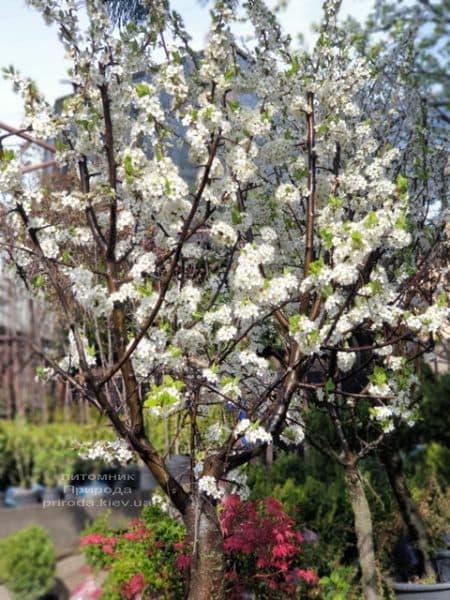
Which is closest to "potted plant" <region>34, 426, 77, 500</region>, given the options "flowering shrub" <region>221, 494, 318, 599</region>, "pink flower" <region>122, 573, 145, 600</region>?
"pink flower" <region>122, 573, 145, 600</region>

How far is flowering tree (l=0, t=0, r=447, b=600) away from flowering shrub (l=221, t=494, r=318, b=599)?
876 millimetres

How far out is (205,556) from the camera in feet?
9.52

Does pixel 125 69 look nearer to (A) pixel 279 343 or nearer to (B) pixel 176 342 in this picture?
(B) pixel 176 342

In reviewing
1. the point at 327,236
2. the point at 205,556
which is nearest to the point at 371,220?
the point at 327,236

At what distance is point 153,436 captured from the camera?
861 centimetres

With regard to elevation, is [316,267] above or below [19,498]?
above

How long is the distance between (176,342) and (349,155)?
5.34 feet

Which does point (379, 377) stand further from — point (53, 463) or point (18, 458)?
point (18, 458)

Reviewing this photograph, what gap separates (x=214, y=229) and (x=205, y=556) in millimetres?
1474

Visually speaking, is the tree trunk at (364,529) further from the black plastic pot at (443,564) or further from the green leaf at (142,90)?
the green leaf at (142,90)

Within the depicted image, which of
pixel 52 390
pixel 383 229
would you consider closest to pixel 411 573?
pixel 383 229

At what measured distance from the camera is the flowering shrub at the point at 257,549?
384cm

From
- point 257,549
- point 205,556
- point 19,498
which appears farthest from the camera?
point 19,498

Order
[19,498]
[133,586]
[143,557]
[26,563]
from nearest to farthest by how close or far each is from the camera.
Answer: [133,586]
[143,557]
[26,563]
[19,498]
